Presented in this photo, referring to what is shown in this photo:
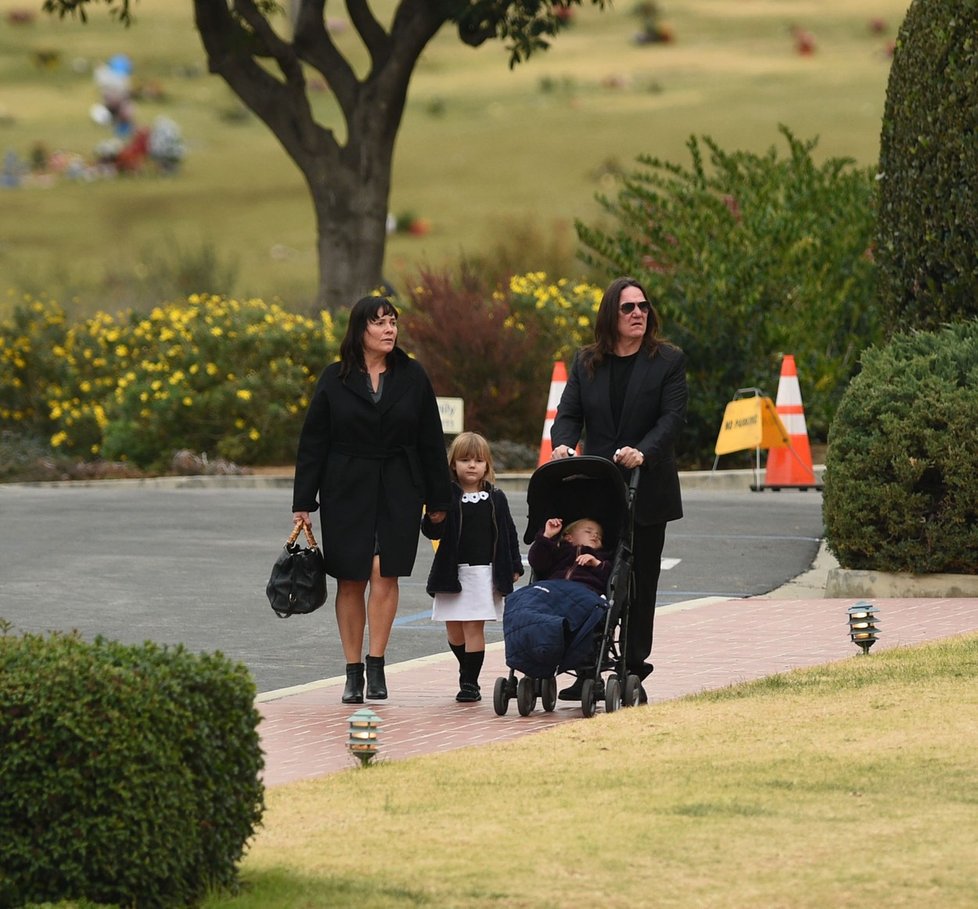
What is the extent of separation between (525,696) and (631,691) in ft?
1.58

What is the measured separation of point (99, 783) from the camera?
5.86 meters

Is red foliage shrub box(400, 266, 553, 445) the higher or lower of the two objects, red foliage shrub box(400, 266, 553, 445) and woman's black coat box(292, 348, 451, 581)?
the higher

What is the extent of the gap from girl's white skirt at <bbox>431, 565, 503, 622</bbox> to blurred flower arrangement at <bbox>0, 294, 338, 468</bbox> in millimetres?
16292

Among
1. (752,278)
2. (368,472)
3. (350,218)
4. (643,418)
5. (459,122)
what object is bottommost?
(368,472)

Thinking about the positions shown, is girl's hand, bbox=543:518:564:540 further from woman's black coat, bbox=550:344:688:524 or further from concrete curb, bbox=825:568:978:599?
concrete curb, bbox=825:568:978:599

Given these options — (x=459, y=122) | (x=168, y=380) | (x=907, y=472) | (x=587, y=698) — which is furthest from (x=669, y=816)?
(x=459, y=122)

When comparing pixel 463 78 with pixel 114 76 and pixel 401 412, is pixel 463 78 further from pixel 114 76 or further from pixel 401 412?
pixel 401 412

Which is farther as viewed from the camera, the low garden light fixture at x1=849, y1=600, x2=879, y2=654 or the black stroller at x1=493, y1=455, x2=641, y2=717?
the low garden light fixture at x1=849, y1=600, x2=879, y2=654

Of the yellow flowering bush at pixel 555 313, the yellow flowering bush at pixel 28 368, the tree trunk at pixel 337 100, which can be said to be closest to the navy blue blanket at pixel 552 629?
the yellow flowering bush at pixel 555 313

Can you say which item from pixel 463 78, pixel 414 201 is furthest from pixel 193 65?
pixel 414 201

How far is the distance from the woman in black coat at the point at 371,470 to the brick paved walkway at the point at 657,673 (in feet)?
1.35

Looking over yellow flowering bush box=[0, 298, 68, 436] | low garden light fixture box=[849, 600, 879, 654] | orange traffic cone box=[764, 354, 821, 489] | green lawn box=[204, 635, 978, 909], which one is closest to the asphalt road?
orange traffic cone box=[764, 354, 821, 489]

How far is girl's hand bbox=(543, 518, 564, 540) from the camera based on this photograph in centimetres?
999

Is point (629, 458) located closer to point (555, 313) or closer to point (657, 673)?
point (657, 673)
